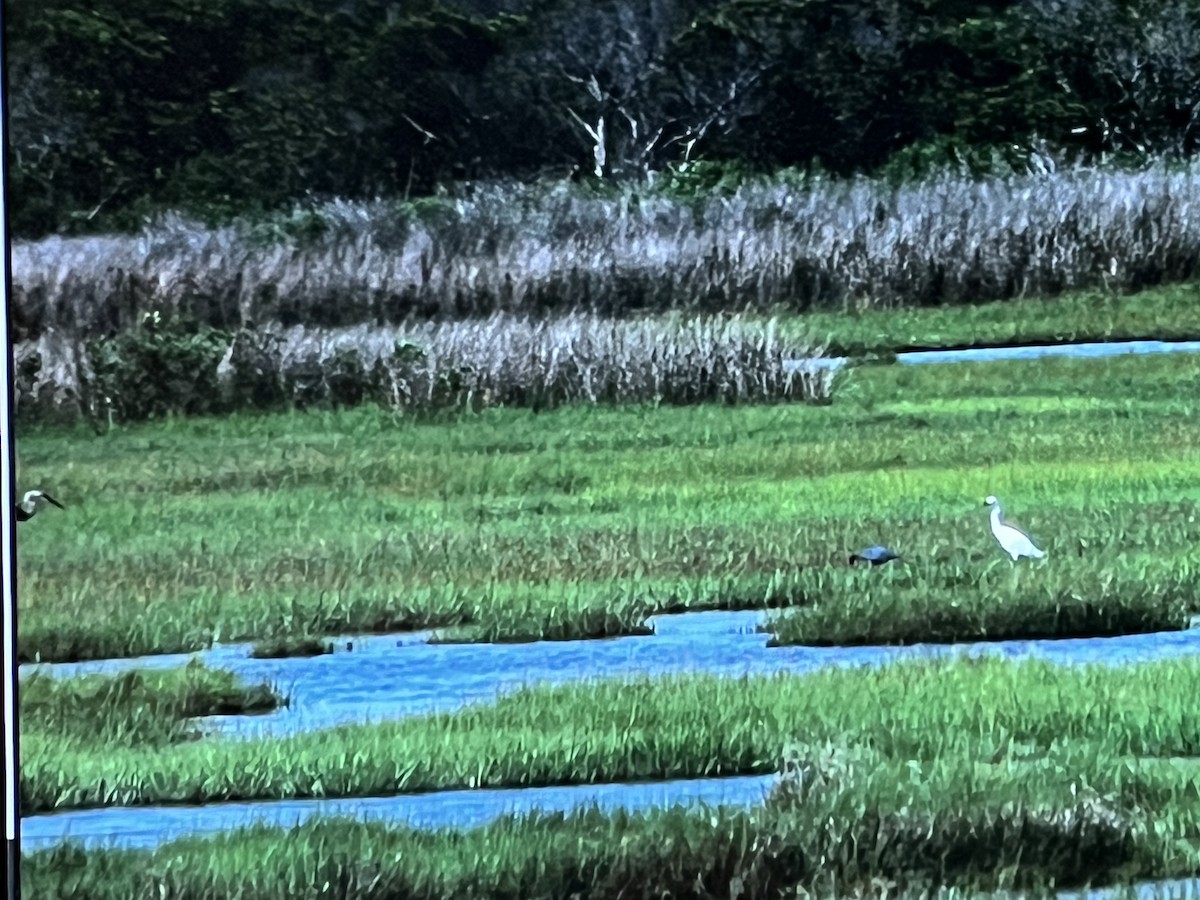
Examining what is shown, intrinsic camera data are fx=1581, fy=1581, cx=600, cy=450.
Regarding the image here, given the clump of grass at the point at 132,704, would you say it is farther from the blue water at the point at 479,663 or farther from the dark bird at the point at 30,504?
the dark bird at the point at 30,504

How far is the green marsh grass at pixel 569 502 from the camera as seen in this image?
2561mm

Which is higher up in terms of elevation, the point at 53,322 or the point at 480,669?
the point at 53,322

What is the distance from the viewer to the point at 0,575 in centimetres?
253

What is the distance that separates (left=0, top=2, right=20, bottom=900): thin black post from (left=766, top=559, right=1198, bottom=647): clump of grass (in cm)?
122

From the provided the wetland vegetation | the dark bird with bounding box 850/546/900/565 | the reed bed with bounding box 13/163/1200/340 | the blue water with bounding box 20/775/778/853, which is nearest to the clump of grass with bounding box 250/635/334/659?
the wetland vegetation

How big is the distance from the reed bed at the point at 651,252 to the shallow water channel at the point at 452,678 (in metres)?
0.56

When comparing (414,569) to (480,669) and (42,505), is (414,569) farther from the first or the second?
(42,505)

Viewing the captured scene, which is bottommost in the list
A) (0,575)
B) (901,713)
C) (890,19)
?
Result: (901,713)

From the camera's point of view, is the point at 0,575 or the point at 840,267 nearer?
the point at 0,575

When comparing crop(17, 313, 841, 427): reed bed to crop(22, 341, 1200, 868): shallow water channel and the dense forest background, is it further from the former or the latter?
crop(22, 341, 1200, 868): shallow water channel

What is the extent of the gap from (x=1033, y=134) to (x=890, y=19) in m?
0.32

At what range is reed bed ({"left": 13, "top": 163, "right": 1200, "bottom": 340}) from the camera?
262 cm

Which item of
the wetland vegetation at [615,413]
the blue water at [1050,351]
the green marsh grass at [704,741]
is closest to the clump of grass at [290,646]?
the wetland vegetation at [615,413]

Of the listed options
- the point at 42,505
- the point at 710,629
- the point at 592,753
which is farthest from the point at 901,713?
the point at 42,505
